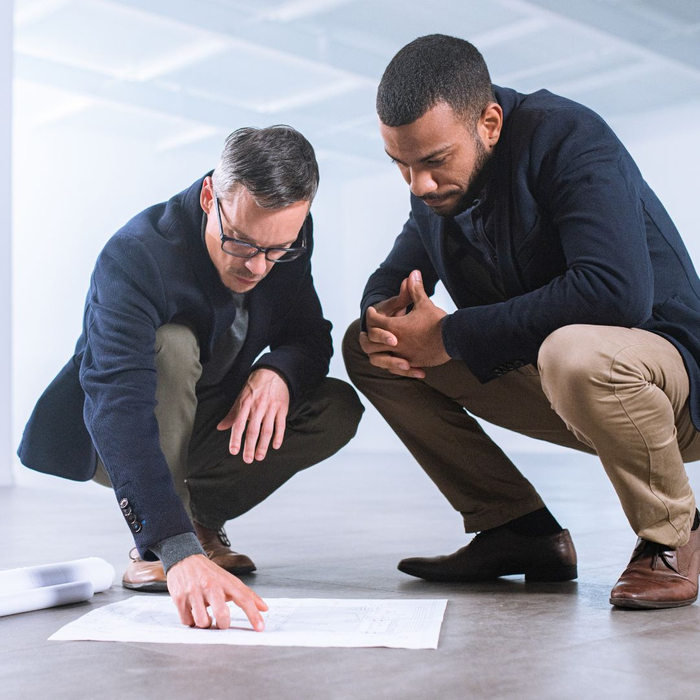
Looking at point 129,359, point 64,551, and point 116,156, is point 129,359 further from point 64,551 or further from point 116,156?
point 116,156

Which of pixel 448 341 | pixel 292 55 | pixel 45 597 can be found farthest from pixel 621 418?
pixel 292 55

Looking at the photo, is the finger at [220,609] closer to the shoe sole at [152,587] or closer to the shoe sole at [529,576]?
the shoe sole at [152,587]

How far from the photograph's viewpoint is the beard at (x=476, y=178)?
1.81 metres

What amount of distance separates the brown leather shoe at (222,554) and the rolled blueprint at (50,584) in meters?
0.29

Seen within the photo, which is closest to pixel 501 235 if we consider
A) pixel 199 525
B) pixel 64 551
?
pixel 199 525

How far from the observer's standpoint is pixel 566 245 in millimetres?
1674

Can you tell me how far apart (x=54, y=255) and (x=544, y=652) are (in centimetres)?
668

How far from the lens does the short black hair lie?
1730 millimetres

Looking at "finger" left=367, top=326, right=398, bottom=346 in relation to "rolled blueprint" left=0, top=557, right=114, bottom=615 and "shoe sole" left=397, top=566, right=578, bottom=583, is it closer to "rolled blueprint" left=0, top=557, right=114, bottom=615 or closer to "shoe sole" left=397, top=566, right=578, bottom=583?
"shoe sole" left=397, top=566, right=578, bottom=583

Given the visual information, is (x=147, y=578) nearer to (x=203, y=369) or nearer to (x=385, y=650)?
(x=203, y=369)

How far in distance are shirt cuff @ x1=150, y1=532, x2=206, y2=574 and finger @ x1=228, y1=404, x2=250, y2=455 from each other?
348mm

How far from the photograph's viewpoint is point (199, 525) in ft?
6.91

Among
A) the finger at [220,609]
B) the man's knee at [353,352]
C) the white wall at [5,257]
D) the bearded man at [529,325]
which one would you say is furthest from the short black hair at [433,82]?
the white wall at [5,257]

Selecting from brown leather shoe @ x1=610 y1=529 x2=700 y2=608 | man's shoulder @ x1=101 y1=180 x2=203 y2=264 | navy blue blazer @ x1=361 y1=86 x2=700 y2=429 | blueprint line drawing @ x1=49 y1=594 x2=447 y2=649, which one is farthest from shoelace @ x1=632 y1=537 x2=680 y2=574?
man's shoulder @ x1=101 y1=180 x2=203 y2=264
